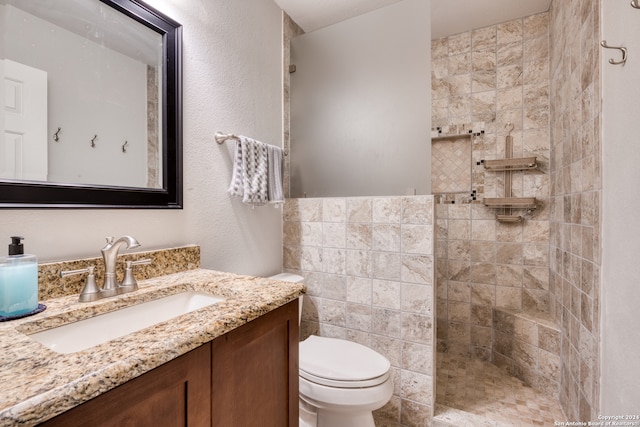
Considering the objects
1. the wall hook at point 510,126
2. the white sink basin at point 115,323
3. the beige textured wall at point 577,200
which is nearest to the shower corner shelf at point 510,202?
the beige textured wall at point 577,200

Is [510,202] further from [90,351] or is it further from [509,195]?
[90,351]

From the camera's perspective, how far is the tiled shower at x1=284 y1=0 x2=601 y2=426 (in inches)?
55.7

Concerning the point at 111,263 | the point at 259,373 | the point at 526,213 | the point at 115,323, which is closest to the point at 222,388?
the point at 259,373

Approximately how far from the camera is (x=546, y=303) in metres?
2.09

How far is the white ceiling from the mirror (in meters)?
1.06

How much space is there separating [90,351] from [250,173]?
1.09 metres

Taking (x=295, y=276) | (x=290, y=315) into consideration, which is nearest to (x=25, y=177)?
(x=290, y=315)

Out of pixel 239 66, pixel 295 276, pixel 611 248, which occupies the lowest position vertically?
pixel 295 276

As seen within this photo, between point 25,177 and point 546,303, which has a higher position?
point 25,177

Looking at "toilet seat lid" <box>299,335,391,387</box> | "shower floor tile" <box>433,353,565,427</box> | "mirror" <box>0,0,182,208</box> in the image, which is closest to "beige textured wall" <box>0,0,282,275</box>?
"mirror" <box>0,0,182,208</box>

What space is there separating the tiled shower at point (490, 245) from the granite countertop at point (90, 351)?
83 cm

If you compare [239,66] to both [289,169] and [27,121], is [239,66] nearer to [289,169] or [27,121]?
[289,169]

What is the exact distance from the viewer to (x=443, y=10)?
82.7 inches

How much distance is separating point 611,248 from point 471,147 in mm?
1445
